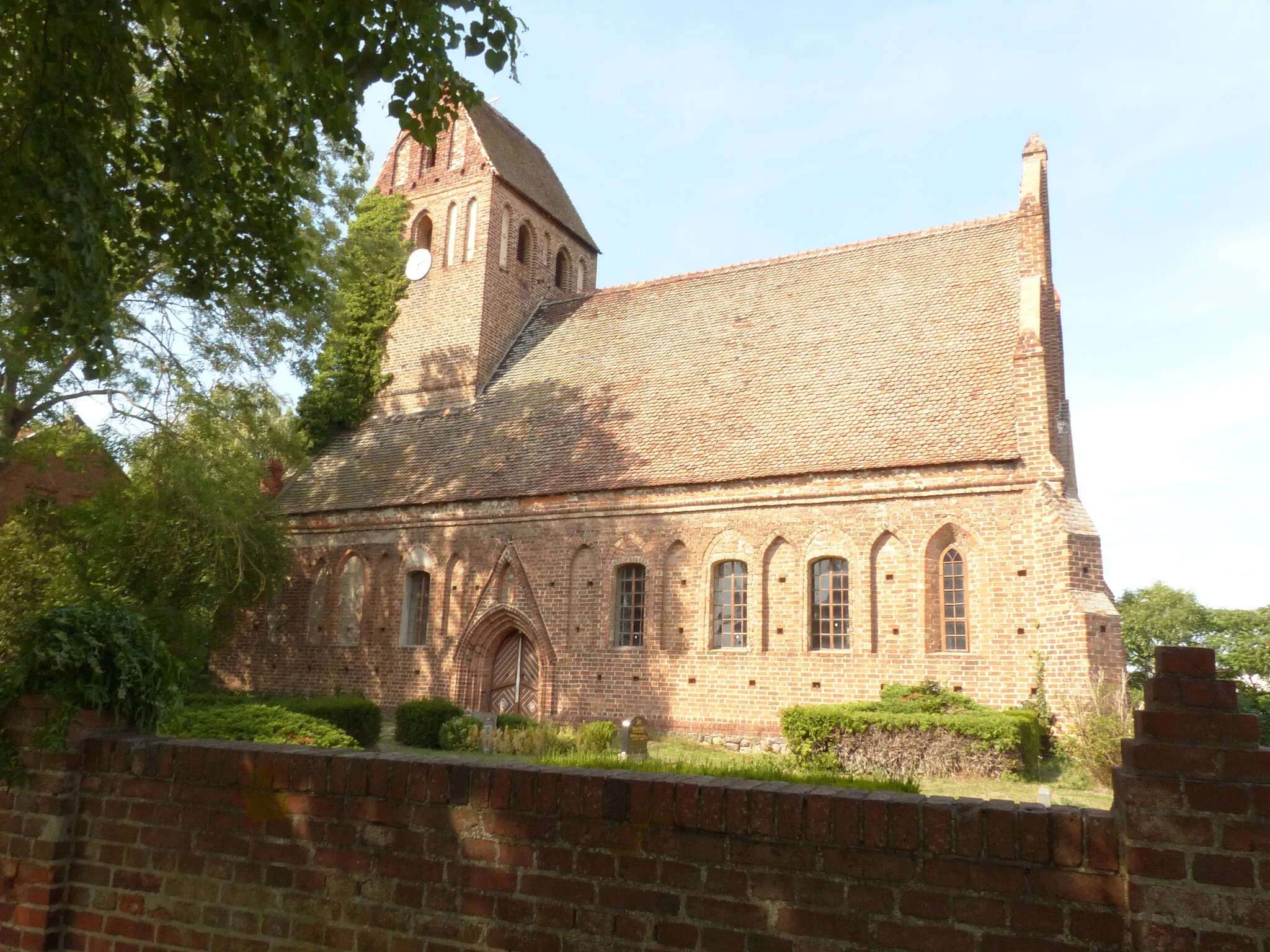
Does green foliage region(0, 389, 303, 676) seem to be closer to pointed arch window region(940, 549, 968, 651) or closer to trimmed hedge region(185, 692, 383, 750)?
trimmed hedge region(185, 692, 383, 750)

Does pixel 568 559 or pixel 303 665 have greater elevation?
pixel 568 559

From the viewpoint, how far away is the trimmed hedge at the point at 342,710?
15828 mm

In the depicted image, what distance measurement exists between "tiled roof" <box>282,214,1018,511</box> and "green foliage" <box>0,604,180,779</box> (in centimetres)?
1461

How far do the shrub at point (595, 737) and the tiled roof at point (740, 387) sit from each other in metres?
5.14

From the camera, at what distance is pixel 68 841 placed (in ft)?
14.5

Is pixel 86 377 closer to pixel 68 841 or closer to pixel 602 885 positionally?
pixel 68 841

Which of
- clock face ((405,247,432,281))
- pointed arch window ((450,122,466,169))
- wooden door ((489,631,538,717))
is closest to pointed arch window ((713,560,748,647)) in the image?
wooden door ((489,631,538,717))

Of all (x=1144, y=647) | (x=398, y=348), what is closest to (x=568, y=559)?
(x=398, y=348)

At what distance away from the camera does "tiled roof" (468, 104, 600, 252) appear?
1142 inches

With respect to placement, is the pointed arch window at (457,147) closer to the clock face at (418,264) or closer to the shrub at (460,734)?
the clock face at (418,264)

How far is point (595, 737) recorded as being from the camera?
1658 cm

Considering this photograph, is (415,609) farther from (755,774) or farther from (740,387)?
(755,774)

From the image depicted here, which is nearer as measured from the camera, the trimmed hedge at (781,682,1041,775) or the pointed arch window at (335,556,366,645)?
the trimmed hedge at (781,682,1041,775)

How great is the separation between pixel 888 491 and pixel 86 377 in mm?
13438
